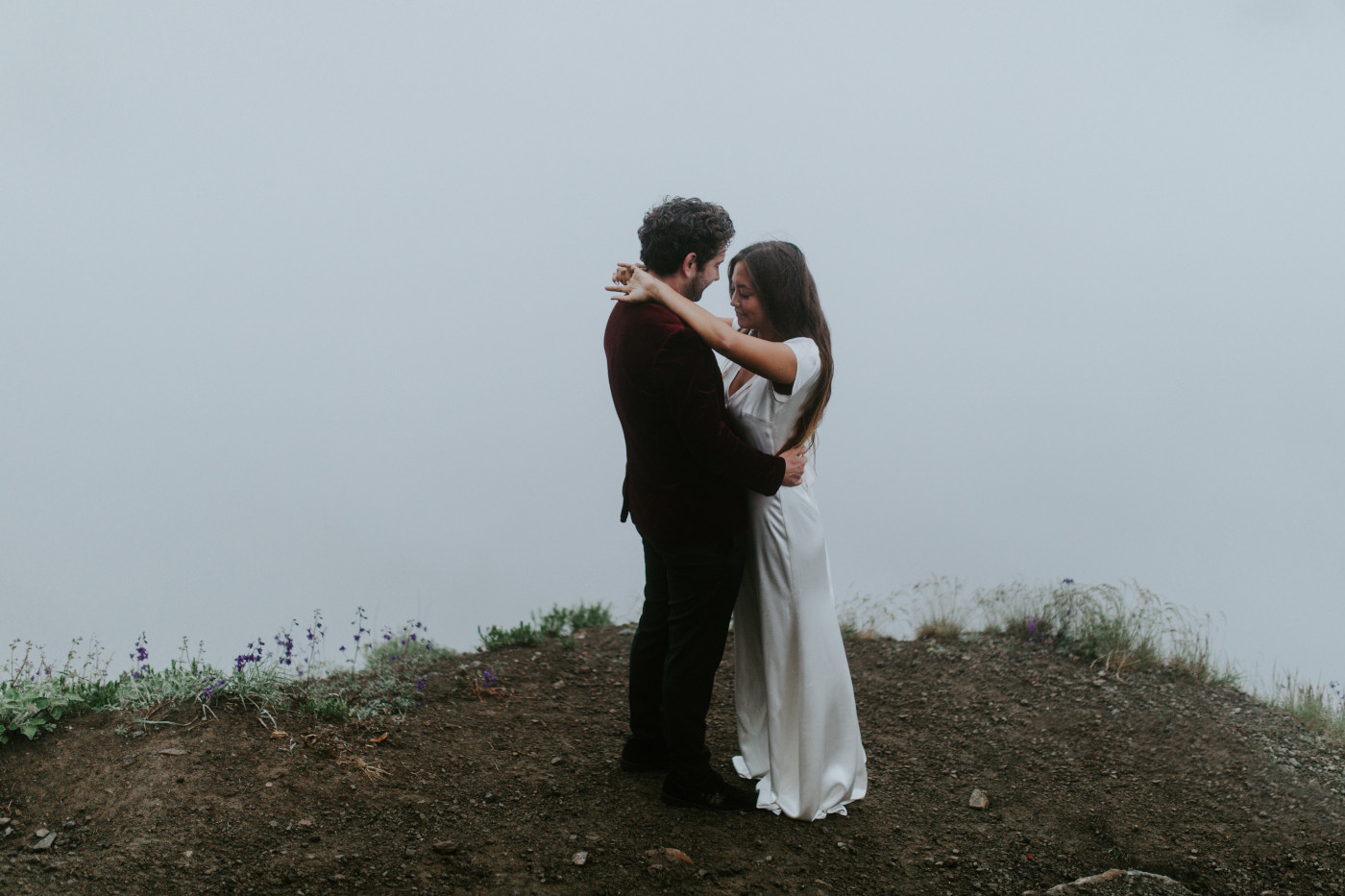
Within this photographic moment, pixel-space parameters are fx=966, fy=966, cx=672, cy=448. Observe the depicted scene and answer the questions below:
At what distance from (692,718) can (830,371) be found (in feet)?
5.11

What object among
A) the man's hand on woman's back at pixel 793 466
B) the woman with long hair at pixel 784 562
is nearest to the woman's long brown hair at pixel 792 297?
the woman with long hair at pixel 784 562

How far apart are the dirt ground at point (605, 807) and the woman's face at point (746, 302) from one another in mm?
2151

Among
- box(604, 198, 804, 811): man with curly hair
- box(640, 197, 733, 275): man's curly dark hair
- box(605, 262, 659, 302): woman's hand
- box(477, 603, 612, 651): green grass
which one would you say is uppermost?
box(640, 197, 733, 275): man's curly dark hair

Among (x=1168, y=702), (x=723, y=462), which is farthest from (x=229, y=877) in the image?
(x=1168, y=702)

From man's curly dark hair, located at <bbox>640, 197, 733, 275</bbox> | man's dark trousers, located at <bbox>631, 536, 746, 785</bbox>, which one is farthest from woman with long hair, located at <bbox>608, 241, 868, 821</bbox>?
man's dark trousers, located at <bbox>631, 536, 746, 785</bbox>

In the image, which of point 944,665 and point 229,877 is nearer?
point 229,877

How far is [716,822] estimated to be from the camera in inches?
165

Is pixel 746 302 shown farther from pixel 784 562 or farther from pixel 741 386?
pixel 784 562

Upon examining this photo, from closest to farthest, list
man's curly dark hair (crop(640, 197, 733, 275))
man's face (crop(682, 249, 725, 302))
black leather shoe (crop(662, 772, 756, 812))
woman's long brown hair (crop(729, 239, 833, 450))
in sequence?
1. man's curly dark hair (crop(640, 197, 733, 275))
2. man's face (crop(682, 249, 725, 302))
3. woman's long brown hair (crop(729, 239, 833, 450))
4. black leather shoe (crop(662, 772, 756, 812))

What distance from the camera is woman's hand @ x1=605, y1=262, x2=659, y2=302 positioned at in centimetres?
360

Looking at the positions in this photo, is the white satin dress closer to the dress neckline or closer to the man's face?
the dress neckline

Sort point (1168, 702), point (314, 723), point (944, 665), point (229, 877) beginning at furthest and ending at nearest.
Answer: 1. point (944, 665)
2. point (1168, 702)
3. point (314, 723)
4. point (229, 877)

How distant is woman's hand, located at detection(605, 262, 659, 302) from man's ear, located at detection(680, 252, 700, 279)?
13cm

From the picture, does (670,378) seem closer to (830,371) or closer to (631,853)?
(830,371)
